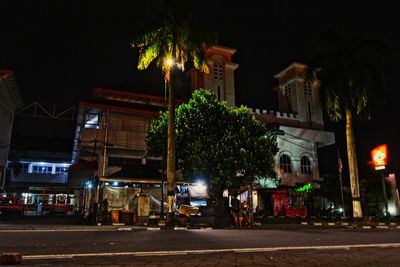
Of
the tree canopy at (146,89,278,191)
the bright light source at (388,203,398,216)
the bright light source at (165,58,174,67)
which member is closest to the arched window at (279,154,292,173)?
the bright light source at (388,203,398,216)

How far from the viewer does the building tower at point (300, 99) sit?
40.2 metres

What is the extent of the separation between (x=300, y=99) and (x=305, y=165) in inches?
308

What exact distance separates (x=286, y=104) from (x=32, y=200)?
3028cm

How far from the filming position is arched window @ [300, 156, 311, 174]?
3775 cm

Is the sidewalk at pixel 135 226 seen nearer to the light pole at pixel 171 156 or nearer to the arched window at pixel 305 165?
the light pole at pixel 171 156

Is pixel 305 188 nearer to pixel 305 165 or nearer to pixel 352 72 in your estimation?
pixel 305 165

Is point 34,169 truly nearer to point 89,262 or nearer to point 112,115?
point 112,115

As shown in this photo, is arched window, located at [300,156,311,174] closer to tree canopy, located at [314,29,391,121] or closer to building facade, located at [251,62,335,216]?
building facade, located at [251,62,335,216]

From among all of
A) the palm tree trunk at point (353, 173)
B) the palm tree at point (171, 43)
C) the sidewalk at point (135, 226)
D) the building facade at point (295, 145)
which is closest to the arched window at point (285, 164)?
the building facade at point (295, 145)

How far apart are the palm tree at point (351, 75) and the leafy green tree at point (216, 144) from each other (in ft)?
18.0

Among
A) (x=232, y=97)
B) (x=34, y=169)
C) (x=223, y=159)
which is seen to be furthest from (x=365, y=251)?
(x=34, y=169)

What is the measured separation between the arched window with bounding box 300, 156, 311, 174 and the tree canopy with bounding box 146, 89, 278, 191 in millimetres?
12243

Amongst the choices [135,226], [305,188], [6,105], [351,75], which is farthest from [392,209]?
[6,105]

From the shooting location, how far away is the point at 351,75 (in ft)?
78.1
